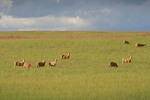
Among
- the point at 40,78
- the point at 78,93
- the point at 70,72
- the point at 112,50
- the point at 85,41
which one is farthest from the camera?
the point at 85,41

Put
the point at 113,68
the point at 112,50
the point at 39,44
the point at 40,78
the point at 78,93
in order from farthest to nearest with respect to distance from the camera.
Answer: the point at 39,44
the point at 112,50
the point at 113,68
the point at 40,78
the point at 78,93

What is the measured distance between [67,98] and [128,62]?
16.3m

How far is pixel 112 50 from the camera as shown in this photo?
41625 mm

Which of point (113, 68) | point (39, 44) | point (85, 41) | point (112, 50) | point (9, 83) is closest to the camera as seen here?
point (9, 83)

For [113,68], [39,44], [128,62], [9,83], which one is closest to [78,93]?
[9,83]

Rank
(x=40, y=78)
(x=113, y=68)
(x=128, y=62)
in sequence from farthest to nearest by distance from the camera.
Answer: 1. (x=128, y=62)
2. (x=113, y=68)
3. (x=40, y=78)

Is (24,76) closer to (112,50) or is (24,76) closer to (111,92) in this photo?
(111,92)

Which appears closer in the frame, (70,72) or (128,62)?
(70,72)

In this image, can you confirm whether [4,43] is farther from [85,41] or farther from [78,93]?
[78,93]

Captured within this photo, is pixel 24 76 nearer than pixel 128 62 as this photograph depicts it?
Yes

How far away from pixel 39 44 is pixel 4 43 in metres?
6.27

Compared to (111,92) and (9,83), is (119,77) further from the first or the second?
(9,83)

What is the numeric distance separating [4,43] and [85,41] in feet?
46.1

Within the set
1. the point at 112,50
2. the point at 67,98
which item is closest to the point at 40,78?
the point at 67,98
